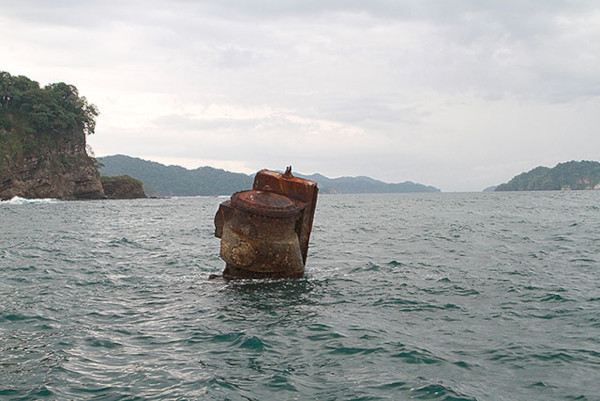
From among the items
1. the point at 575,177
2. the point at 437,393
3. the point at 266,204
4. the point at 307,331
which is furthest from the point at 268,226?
the point at 575,177

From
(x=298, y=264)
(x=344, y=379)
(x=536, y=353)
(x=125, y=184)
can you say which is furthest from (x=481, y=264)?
(x=125, y=184)

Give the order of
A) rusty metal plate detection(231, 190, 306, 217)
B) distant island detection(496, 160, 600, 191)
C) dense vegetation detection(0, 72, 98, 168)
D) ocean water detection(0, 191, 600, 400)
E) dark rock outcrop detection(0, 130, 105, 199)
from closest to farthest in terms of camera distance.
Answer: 1. ocean water detection(0, 191, 600, 400)
2. rusty metal plate detection(231, 190, 306, 217)
3. dark rock outcrop detection(0, 130, 105, 199)
4. dense vegetation detection(0, 72, 98, 168)
5. distant island detection(496, 160, 600, 191)

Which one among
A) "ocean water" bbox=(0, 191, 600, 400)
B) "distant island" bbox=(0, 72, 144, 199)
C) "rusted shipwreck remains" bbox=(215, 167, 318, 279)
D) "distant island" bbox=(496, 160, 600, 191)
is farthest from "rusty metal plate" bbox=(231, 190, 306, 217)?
"distant island" bbox=(496, 160, 600, 191)

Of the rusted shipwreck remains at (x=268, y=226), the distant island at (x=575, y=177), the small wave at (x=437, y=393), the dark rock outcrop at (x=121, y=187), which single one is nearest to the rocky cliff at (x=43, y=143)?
the dark rock outcrop at (x=121, y=187)

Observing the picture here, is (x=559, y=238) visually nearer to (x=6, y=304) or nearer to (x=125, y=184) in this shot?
(x=6, y=304)

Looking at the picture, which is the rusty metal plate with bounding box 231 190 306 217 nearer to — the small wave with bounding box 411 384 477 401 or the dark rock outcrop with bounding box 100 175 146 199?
the small wave with bounding box 411 384 477 401

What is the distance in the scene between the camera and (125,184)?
9881cm

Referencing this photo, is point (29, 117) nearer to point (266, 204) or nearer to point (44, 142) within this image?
point (44, 142)

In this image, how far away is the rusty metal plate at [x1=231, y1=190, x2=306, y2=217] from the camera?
8.84m

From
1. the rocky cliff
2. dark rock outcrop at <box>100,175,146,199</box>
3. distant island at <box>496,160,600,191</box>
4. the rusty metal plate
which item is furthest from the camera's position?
distant island at <box>496,160,600,191</box>

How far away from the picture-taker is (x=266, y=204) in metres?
8.97

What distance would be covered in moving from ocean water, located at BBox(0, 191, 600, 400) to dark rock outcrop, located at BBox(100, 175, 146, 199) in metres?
89.1

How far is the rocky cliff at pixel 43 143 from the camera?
71.5 meters

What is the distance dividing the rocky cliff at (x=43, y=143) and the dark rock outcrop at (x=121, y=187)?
11.4m
